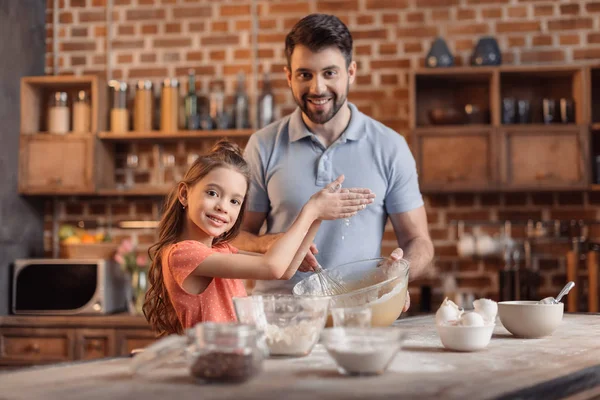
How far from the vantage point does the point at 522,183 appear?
358 centimetres

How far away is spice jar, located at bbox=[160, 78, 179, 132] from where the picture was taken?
386cm

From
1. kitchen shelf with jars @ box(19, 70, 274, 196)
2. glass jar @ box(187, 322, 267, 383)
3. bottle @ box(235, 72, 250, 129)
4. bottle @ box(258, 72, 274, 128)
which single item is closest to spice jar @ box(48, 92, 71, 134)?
kitchen shelf with jars @ box(19, 70, 274, 196)

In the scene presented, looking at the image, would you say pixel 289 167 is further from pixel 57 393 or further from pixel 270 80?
pixel 270 80

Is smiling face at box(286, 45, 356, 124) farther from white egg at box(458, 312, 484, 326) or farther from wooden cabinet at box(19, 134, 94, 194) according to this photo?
wooden cabinet at box(19, 134, 94, 194)

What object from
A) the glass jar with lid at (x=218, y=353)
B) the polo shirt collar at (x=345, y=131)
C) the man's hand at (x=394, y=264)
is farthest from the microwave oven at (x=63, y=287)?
the glass jar with lid at (x=218, y=353)

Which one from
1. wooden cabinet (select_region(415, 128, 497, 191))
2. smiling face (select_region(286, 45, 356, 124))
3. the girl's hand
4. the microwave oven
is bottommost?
the microwave oven

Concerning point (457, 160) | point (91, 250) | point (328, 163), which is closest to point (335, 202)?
point (328, 163)

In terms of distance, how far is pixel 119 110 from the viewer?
3.91m

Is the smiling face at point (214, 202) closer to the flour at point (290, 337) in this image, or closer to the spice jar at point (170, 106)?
the flour at point (290, 337)

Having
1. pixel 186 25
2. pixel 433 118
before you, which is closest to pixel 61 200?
pixel 186 25

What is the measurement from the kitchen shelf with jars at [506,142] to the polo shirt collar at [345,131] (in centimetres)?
129

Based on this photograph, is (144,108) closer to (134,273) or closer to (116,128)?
(116,128)

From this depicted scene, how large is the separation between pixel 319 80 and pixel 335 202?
0.63 meters

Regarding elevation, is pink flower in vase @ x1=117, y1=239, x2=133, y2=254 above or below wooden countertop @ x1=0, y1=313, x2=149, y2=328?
above
